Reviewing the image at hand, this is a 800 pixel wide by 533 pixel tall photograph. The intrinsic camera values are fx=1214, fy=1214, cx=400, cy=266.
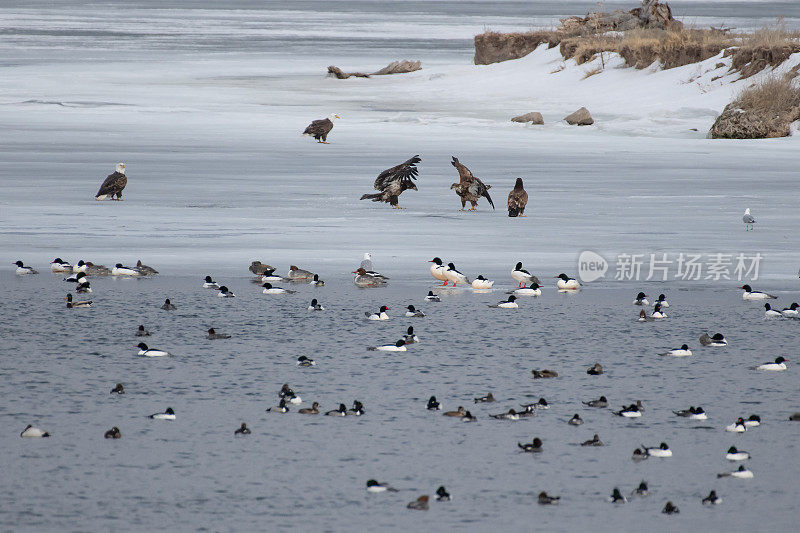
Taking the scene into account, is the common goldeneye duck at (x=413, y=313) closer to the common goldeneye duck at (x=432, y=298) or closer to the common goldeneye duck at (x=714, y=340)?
the common goldeneye duck at (x=432, y=298)

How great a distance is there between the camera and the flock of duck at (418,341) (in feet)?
27.0

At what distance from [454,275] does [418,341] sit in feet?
7.52

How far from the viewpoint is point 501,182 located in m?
21.3

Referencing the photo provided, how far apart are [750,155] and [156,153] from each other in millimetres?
12301

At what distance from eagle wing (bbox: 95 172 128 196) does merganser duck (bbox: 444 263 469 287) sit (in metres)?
7.43

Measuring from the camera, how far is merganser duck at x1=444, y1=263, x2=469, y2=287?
13711 millimetres

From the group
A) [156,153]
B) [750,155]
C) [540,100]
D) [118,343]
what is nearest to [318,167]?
[156,153]

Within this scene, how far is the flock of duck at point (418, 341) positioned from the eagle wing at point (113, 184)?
444 cm

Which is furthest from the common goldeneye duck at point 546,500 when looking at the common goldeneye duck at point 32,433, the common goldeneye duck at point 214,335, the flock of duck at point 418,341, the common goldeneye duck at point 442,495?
the common goldeneye duck at point 214,335

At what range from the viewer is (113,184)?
62.9 ft

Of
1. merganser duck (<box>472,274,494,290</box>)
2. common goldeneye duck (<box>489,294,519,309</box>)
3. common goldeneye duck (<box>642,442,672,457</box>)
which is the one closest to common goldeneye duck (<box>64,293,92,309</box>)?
merganser duck (<box>472,274,494,290</box>)

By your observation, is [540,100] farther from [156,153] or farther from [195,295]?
[195,295]

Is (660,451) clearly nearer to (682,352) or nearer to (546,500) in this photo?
(546,500)

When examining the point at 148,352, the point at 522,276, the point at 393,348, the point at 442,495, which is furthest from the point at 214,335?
the point at 442,495
